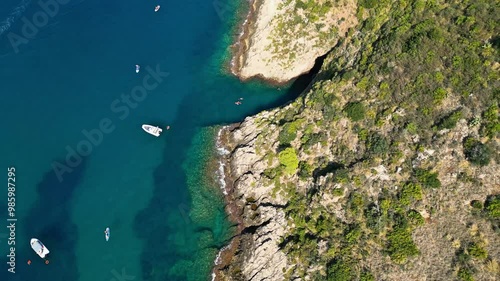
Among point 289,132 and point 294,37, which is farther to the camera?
point 294,37

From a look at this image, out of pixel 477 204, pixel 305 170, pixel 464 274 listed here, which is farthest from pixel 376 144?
pixel 464 274

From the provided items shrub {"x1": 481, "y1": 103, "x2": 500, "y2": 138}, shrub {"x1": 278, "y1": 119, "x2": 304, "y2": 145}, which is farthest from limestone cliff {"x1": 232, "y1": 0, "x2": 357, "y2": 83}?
shrub {"x1": 481, "y1": 103, "x2": 500, "y2": 138}

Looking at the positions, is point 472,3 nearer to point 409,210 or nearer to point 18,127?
point 409,210

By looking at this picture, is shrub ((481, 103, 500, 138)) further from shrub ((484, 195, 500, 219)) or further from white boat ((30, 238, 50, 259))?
white boat ((30, 238, 50, 259))

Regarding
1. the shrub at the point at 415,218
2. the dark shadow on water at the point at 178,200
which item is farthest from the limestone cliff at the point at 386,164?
the dark shadow on water at the point at 178,200

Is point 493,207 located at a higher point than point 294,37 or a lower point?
lower

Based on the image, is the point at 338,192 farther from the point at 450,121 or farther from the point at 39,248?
the point at 39,248
